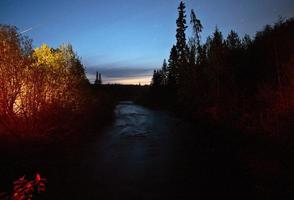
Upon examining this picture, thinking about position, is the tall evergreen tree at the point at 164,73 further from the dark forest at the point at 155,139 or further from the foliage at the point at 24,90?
the foliage at the point at 24,90

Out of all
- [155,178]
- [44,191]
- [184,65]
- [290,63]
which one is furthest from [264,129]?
[184,65]

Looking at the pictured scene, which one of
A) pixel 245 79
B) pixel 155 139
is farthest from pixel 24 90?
pixel 245 79

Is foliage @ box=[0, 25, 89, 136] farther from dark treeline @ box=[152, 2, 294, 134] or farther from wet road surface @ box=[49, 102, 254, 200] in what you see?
dark treeline @ box=[152, 2, 294, 134]

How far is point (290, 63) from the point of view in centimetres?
2016

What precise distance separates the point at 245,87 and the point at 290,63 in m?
9.79

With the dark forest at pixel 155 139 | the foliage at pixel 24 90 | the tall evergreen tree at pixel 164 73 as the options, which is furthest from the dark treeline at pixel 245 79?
the tall evergreen tree at pixel 164 73

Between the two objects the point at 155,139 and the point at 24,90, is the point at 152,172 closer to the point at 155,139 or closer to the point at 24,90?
the point at 155,139

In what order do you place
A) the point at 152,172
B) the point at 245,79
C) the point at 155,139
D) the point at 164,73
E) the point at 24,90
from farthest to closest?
1. the point at 164,73
2. the point at 245,79
3. the point at 155,139
4. the point at 24,90
5. the point at 152,172

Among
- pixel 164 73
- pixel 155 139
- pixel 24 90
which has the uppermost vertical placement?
pixel 164 73

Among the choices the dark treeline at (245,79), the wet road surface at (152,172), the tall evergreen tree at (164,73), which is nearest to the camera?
the wet road surface at (152,172)

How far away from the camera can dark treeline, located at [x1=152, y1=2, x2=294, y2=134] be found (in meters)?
20.3

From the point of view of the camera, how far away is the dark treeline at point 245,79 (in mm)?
20312

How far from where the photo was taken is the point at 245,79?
30.4m

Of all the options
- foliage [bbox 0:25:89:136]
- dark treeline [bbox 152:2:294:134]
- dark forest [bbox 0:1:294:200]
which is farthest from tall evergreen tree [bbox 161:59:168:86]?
foliage [bbox 0:25:89:136]
